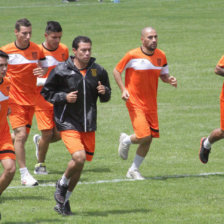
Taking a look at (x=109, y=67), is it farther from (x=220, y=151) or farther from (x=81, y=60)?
(x=81, y=60)

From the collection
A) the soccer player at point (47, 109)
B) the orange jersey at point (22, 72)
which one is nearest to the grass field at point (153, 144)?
the soccer player at point (47, 109)

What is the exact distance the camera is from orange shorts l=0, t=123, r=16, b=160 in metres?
9.22

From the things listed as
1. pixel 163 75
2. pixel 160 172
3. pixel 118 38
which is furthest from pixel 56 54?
pixel 118 38

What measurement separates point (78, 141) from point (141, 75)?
9.35 ft

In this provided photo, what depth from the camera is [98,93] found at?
972 cm

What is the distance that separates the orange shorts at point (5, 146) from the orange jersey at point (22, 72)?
9.07ft

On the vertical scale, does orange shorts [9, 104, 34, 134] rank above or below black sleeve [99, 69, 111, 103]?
below

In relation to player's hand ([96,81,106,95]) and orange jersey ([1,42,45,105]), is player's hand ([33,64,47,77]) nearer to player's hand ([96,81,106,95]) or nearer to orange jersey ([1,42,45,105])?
orange jersey ([1,42,45,105])

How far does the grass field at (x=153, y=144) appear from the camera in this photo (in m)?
9.91

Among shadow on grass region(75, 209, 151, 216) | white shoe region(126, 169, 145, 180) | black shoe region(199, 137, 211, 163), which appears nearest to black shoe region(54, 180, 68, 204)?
shadow on grass region(75, 209, 151, 216)

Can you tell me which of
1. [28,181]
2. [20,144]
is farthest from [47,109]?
[28,181]

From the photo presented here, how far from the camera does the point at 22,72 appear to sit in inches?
475

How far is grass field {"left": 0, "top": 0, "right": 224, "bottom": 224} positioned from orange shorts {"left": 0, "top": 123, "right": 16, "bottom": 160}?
31.2 inches

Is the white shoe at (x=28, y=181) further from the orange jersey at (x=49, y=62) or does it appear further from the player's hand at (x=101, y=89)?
the player's hand at (x=101, y=89)
